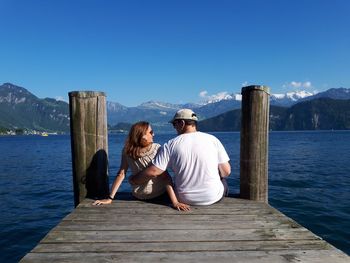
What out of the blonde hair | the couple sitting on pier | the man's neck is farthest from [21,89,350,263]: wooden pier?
the man's neck

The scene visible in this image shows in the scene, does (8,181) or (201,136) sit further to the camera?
(8,181)

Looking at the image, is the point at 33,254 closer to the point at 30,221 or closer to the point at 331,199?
the point at 30,221

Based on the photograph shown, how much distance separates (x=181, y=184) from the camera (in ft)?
20.1

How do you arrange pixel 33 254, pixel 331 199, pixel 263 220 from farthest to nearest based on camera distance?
pixel 331 199, pixel 263 220, pixel 33 254

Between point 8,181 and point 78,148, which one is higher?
point 78,148

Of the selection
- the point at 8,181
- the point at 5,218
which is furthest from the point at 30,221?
the point at 8,181

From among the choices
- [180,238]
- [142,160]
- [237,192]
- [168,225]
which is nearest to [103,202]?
[142,160]

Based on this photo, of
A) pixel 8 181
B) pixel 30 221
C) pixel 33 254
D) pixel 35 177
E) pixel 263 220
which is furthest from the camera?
pixel 35 177

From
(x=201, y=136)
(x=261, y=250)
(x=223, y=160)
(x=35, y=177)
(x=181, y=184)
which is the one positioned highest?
(x=201, y=136)

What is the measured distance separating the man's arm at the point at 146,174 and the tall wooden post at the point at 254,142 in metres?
1.87

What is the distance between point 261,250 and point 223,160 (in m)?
2.22

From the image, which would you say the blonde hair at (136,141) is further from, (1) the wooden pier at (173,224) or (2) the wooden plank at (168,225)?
(2) the wooden plank at (168,225)

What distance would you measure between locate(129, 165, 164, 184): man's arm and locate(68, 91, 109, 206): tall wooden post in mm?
1070

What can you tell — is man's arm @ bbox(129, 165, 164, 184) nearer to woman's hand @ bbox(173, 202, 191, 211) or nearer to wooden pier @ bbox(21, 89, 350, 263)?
wooden pier @ bbox(21, 89, 350, 263)
